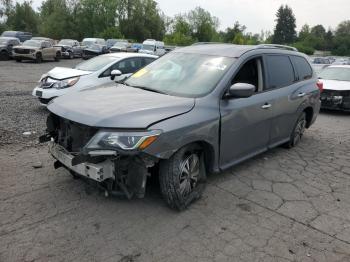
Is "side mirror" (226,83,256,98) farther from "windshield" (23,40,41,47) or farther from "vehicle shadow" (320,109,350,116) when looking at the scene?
"windshield" (23,40,41,47)

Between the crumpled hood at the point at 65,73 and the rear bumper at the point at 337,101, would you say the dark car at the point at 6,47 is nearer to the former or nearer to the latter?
the crumpled hood at the point at 65,73

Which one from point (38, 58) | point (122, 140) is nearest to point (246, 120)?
point (122, 140)

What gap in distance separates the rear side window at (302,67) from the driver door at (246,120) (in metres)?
1.41

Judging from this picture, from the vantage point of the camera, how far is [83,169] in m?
3.53

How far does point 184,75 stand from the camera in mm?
4574

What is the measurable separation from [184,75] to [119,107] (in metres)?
1.25

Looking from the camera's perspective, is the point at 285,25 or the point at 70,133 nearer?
the point at 70,133

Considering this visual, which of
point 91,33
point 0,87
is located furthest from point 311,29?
point 0,87

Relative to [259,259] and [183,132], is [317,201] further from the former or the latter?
[183,132]

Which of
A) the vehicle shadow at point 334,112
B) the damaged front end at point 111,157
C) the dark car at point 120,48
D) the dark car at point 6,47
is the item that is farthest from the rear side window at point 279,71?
the dark car at point 120,48

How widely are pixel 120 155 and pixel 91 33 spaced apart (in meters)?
71.4

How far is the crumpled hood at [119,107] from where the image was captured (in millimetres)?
3432

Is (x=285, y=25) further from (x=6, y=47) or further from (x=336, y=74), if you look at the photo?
(x=336, y=74)

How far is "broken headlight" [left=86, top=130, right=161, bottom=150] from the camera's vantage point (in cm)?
334
